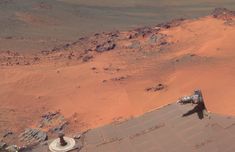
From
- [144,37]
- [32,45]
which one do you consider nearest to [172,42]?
[144,37]

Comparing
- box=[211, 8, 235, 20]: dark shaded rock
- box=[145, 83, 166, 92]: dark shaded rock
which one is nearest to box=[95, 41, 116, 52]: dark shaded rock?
box=[145, 83, 166, 92]: dark shaded rock

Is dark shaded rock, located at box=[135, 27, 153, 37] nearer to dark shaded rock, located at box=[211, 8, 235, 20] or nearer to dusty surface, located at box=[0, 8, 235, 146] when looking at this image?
dusty surface, located at box=[0, 8, 235, 146]

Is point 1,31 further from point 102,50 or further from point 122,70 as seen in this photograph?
point 122,70

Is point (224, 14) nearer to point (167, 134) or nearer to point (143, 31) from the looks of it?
point (143, 31)

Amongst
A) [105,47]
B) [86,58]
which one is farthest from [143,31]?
[86,58]

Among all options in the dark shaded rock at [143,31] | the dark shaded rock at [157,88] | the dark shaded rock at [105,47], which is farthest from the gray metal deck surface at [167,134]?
the dark shaded rock at [143,31]
